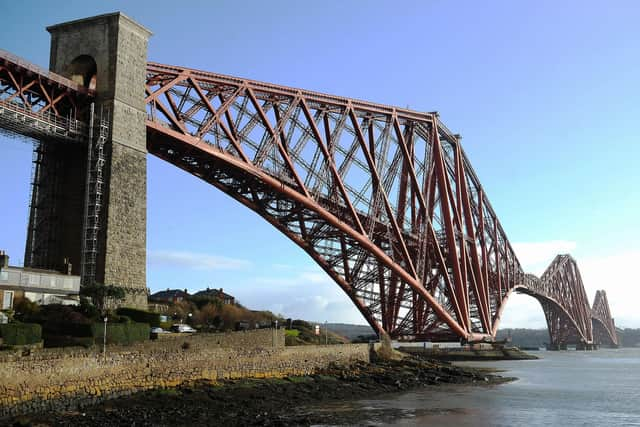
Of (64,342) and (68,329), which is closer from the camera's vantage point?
(64,342)

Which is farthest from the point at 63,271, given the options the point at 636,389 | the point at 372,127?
the point at 636,389

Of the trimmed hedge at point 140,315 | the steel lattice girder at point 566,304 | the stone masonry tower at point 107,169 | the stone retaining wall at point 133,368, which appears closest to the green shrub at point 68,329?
the stone retaining wall at point 133,368

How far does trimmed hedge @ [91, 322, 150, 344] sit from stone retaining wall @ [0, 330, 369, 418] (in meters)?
0.95

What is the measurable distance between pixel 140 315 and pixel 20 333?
9.11m

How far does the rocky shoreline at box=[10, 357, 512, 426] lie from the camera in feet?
84.4

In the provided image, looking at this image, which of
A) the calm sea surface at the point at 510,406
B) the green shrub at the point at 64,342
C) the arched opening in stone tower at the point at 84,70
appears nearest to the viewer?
the green shrub at the point at 64,342

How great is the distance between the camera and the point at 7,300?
33062 millimetres

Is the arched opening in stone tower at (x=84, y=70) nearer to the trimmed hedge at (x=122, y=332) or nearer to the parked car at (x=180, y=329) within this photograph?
the parked car at (x=180, y=329)

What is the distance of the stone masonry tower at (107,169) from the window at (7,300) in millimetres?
4535

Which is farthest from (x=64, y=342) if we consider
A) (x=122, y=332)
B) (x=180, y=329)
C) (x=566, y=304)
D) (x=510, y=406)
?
(x=566, y=304)

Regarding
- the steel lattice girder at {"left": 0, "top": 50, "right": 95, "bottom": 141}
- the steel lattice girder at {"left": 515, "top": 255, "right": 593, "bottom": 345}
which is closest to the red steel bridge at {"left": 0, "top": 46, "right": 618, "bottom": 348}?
the steel lattice girder at {"left": 0, "top": 50, "right": 95, "bottom": 141}

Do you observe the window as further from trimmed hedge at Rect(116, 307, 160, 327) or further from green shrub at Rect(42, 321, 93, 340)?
trimmed hedge at Rect(116, 307, 160, 327)

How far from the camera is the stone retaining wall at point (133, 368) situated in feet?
81.0

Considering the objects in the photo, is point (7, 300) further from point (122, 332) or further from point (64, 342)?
point (122, 332)
